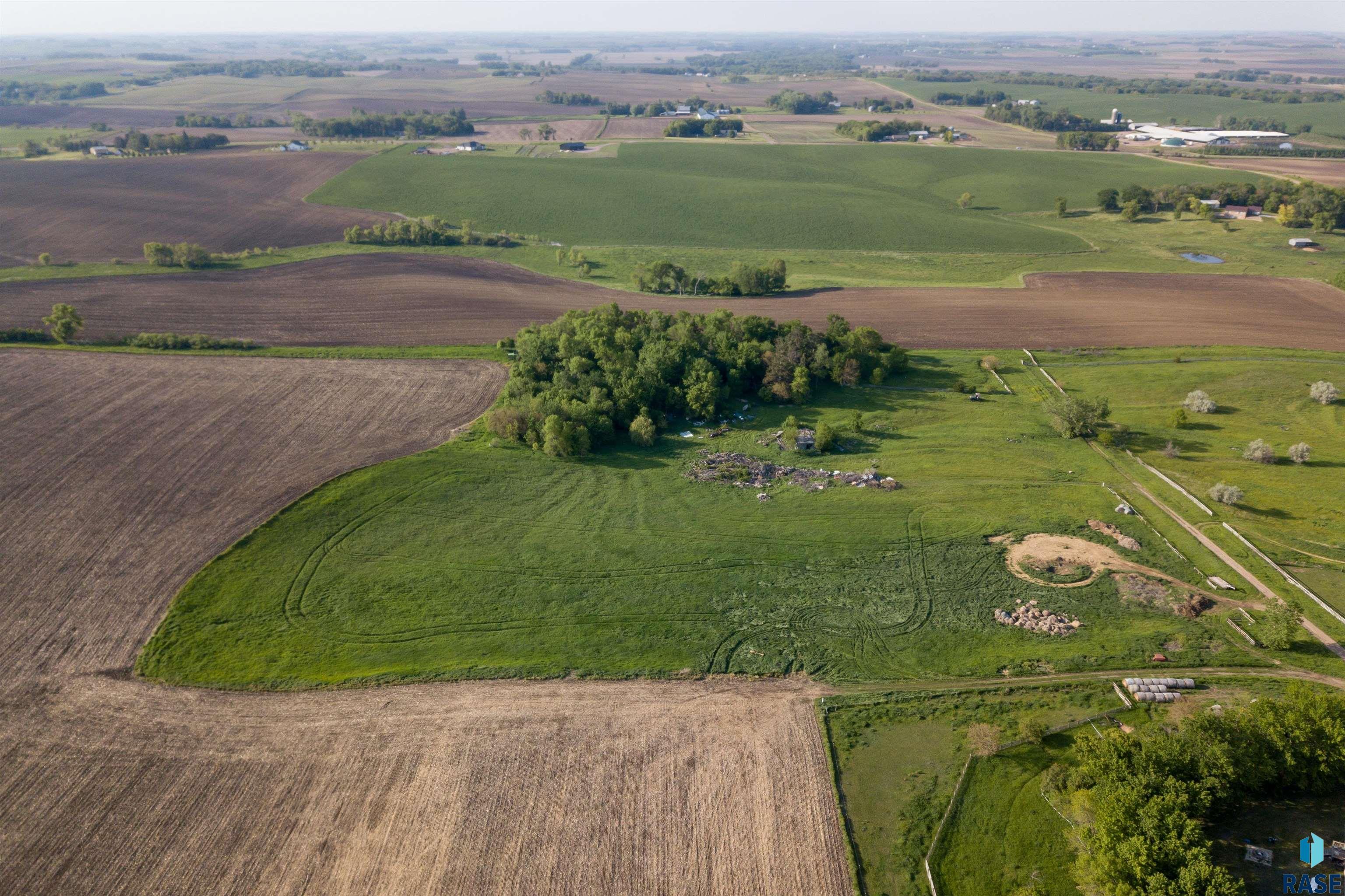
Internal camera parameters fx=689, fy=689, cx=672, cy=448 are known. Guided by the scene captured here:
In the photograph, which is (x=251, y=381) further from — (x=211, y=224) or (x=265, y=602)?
(x=211, y=224)

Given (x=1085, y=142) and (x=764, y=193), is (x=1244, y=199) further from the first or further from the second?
(x=764, y=193)

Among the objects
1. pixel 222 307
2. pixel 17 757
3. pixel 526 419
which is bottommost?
pixel 17 757

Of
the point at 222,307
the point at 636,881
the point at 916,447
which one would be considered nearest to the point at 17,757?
the point at 636,881

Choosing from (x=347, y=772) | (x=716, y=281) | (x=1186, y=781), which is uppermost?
(x=716, y=281)

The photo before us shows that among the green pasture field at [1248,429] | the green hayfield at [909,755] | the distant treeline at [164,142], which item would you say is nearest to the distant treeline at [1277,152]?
the green pasture field at [1248,429]

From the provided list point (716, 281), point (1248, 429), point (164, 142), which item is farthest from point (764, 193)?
point (164, 142)

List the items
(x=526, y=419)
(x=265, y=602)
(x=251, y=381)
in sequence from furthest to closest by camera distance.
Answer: (x=251, y=381) → (x=526, y=419) → (x=265, y=602)
